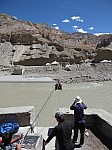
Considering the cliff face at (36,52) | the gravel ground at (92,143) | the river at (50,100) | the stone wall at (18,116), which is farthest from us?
the cliff face at (36,52)

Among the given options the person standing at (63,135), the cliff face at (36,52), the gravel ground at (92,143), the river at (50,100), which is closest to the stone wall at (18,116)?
the gravel ground at (92,143)

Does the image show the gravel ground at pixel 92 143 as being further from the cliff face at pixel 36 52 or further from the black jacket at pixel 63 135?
the cliff face at pixel 36 52

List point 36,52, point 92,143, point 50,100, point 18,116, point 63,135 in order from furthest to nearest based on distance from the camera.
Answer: point 36,52 → point 50,100 → point 18,116 → point 92,143 → point 63,135

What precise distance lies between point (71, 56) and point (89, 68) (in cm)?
1671

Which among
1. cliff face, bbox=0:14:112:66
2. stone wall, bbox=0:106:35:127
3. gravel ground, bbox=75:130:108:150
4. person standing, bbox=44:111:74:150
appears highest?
cliff face, bbox=0:14:112:66

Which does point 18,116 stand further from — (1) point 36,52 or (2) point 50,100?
(1) point 36,52

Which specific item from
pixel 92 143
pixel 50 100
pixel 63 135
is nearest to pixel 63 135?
pixel 63 135

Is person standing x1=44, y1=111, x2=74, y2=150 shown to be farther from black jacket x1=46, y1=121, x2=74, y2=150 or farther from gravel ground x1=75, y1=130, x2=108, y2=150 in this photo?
gravel ground x1=75, y1=130, x2=108, y2=150

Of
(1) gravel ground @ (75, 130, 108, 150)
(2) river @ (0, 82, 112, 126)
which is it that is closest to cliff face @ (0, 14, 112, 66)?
(2) river @ (0, 82, 112, 126)

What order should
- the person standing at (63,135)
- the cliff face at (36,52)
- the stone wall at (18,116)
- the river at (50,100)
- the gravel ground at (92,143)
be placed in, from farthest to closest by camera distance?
1. the cliff face at (36,52)
2. the river at (50,100)
3. the stone wall at (18,116)
4. the gravel ground at (92,143)
5. the person standing at (63,135)

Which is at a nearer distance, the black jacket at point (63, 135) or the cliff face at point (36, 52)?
the black jacket at point (63, 135)

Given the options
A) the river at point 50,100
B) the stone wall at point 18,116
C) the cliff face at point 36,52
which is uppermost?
the cliff face at point 36,52

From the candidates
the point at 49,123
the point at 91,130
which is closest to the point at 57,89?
the point at 49,123

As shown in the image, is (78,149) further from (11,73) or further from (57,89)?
(11,73)
